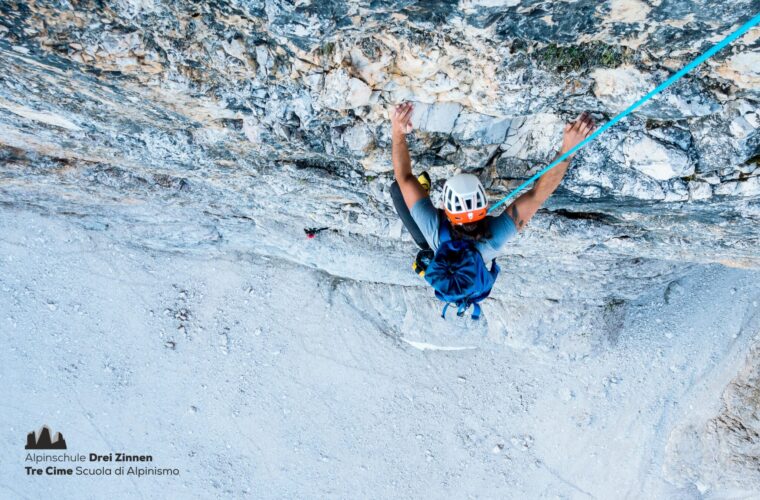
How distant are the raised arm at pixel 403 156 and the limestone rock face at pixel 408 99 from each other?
0.11 m

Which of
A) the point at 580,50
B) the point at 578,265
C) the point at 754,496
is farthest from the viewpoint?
the point at 754,496

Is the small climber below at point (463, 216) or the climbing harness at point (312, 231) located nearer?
the small climber below at point (463, 216)

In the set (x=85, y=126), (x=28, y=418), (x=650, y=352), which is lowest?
(x=28, y=418)

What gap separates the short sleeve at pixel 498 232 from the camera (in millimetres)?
3691

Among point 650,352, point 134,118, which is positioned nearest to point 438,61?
point 134,118

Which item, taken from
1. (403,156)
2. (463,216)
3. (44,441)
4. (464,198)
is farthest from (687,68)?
(44,441)

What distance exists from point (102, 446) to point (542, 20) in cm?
835

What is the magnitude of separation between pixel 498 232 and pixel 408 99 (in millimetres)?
1167

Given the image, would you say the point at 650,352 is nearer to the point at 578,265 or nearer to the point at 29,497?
the point at 578,265

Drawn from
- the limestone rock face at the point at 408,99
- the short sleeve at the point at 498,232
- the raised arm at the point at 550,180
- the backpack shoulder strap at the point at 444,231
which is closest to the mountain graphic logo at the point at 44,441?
the limestone rock face at the point at 408,99

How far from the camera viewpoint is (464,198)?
349 centimetres

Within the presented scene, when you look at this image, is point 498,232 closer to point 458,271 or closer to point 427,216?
point 458,271

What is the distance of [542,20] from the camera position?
269 cm

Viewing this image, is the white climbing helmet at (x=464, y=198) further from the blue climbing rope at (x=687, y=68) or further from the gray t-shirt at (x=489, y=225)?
the blue climbing rope at (x=687, y=68)
